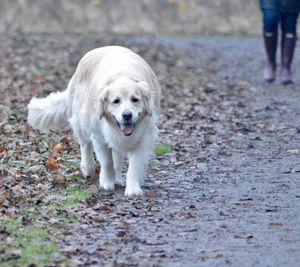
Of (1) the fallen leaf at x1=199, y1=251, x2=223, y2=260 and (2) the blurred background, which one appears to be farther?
(2) the blurred background

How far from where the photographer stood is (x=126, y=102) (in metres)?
7.87

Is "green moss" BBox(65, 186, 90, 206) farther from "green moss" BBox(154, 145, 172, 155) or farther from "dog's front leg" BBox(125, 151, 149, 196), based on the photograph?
"green moss" BBox(154, 145, 172, 155)

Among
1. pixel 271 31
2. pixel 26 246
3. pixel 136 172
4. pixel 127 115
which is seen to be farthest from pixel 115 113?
pixel 271 31

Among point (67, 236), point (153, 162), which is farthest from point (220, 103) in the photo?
point (67, 236)

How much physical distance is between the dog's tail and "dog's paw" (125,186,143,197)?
1526mm

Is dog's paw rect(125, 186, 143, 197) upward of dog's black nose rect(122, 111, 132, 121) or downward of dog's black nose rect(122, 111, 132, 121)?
downward

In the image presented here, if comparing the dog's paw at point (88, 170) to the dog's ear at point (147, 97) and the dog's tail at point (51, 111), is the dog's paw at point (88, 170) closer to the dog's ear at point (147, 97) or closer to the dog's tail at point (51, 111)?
the dog's tail at point (51, 111)

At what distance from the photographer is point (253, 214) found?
24.3 ft

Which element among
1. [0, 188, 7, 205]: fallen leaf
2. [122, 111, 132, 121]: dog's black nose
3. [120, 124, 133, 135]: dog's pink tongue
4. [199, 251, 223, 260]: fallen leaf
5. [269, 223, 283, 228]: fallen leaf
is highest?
[122, 111, 132, 121]: dog's black nose

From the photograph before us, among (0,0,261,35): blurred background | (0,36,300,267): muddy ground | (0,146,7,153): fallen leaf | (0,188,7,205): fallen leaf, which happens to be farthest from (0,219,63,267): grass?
(0,0,261,35): blurred background

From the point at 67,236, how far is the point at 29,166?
2.51 m

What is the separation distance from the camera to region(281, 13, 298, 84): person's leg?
1497 centimetres

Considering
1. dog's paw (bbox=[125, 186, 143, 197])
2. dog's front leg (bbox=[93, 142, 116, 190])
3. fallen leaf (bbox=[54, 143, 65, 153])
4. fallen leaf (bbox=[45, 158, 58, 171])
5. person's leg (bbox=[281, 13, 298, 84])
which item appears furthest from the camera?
person's leg (bbox=[281, 13, 298, 84])

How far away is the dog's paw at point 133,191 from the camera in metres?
8.05
